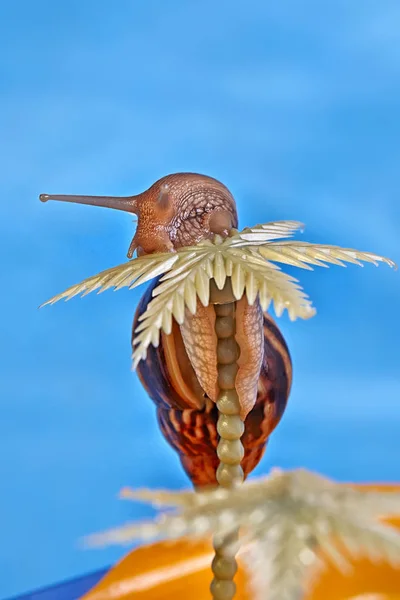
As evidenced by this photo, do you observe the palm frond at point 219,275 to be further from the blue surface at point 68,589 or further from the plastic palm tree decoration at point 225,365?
the blue surface at point 68,589

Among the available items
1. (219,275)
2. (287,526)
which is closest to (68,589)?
(219,275)

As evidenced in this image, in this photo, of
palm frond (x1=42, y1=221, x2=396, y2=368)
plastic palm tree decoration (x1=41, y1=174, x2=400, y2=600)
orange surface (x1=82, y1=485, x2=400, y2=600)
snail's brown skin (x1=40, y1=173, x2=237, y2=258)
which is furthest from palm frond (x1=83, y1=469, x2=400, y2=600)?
orange surface (x1=82, y1=485, x2=400, y2=600)

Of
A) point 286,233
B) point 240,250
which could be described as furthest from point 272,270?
point 286,233

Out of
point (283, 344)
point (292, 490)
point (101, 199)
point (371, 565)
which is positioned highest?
point (101, 199)

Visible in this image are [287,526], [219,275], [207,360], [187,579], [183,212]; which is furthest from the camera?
[187,579]

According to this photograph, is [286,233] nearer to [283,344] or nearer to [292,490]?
[283,344]

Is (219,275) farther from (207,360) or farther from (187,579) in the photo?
(187,579)

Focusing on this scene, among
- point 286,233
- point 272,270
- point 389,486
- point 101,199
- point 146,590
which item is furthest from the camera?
point 389,486

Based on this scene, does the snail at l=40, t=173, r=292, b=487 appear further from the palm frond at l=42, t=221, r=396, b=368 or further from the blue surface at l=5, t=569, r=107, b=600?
the blue surface at l=5, t=569, r=107, b=600
